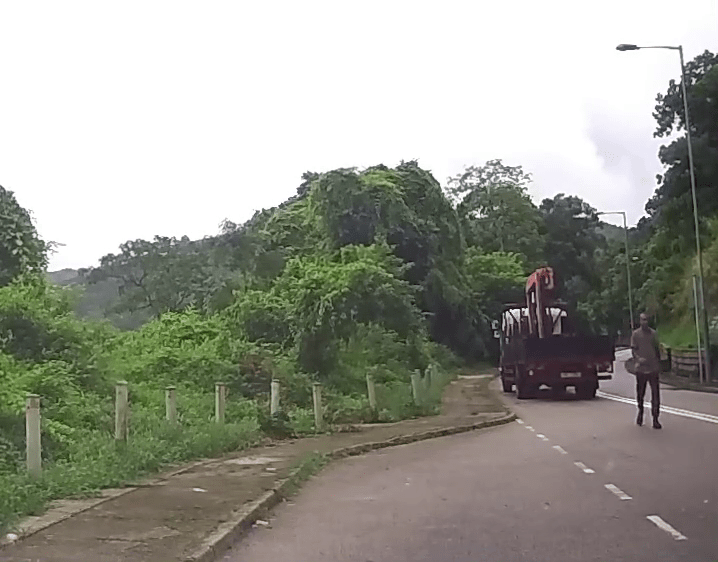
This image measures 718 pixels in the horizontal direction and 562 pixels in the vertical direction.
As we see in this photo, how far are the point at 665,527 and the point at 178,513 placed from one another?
4.46 meters

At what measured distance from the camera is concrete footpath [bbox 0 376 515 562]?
8.49 metres

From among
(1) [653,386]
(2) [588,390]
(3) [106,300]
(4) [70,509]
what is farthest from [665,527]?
(3) [106,300]

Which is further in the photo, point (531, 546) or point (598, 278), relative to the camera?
point (598, 278)

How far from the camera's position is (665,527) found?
365 inches

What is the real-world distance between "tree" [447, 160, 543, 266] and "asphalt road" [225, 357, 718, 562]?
6190 cm

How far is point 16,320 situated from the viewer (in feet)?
68.0

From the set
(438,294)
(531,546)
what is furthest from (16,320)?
(438,294)

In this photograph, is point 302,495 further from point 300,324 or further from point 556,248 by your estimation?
point 556,248

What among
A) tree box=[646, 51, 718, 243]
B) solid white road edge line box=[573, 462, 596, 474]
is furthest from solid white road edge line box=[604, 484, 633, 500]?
tree box=[646, 51, 718, 243]

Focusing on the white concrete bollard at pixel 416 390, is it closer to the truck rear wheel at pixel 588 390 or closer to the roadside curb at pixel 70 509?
the truck rear wheel at pixel 588 390

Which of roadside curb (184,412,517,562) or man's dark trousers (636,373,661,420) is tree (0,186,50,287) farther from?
man's dark trousers (636,373,661,420)

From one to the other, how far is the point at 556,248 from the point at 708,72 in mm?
41258

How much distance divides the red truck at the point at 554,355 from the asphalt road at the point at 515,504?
35.8 feet

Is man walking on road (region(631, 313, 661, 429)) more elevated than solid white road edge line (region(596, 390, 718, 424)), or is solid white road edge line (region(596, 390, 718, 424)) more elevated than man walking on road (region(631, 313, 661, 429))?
man walking on road (region(631, 313, 661, 429))
